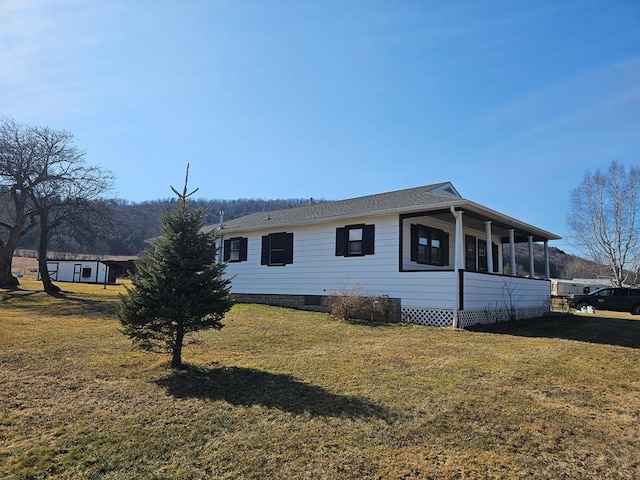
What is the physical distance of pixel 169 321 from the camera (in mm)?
5965

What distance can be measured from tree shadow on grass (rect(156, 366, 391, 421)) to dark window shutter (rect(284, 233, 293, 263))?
1046 centimetres

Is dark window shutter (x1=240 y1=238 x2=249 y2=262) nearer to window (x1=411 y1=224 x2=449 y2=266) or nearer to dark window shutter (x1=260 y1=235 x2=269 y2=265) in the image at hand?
dark window shutter (x1=260 y1=235 x2=269 y2=265)

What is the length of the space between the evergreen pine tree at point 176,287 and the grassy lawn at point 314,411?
58 cm

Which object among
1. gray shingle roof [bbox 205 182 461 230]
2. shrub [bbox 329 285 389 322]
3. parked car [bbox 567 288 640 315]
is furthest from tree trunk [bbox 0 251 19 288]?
parked car [bbox 567 288 640 315]

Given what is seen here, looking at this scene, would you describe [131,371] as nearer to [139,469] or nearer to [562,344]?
[139,469]

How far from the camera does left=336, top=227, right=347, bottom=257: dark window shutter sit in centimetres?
1477

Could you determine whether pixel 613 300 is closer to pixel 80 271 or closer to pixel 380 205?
pixel 380 205

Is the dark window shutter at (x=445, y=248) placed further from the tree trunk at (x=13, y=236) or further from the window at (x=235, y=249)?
the tree trunk at (x=13, y=236)

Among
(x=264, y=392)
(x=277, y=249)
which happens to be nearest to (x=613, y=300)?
(x=277, y=249)

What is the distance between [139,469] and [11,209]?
89.1ft

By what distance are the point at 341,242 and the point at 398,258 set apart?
2406 mm

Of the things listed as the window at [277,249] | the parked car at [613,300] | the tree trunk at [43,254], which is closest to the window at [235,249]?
the window at [277,249]

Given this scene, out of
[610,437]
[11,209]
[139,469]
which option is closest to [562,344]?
[610,437]

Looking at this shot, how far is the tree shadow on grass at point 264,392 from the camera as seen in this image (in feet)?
14.7
